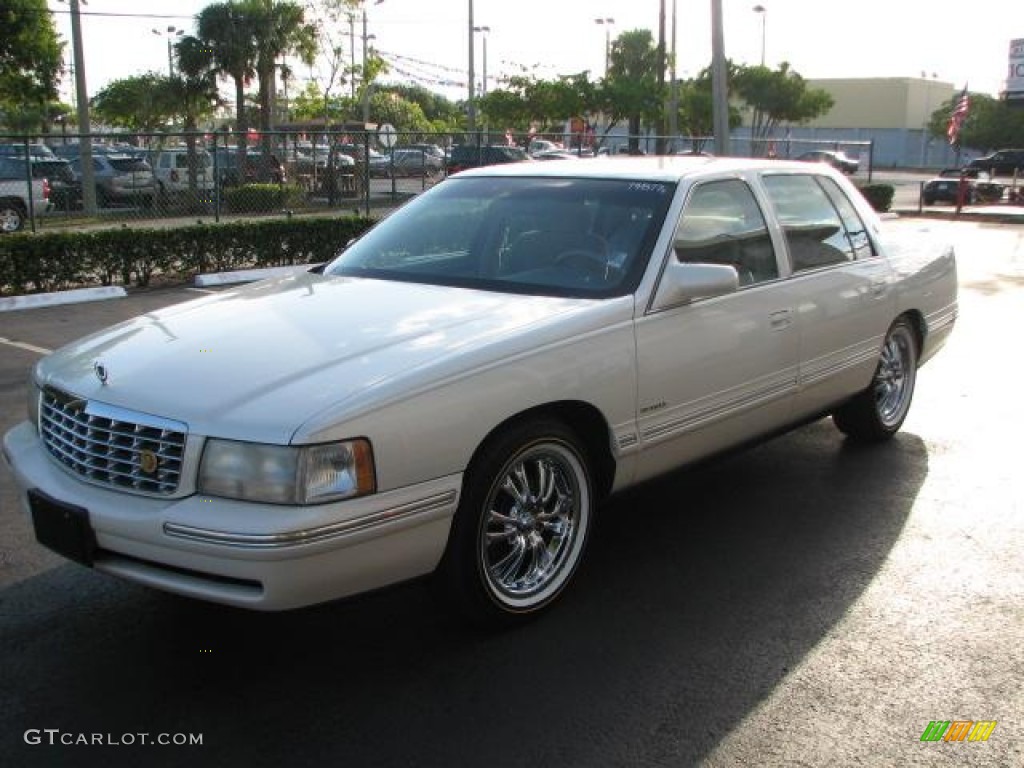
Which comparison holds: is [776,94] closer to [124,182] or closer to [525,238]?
[124,182]

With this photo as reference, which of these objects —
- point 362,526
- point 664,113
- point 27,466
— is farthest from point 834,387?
point 664,113

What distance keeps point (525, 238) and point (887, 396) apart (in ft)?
8.83

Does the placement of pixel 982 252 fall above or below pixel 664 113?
below

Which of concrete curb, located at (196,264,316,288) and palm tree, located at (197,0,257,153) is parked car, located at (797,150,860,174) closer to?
concrete curb, located at (196,264,316,288)

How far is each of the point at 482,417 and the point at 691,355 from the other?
1173 mm

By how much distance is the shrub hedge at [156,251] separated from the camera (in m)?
11.4

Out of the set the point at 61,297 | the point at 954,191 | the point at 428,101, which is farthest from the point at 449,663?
the point at 428,101

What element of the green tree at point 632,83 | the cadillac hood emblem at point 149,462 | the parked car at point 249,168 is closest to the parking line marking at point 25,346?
the cadillac hood emblem at point 149,462

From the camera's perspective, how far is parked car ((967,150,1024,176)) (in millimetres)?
47969

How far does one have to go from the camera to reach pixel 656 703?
331 centimetres

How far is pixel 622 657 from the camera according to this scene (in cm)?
360

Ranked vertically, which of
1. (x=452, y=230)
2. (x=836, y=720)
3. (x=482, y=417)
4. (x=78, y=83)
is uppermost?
(x=78, y=83)

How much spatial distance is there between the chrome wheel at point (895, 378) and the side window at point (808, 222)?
0.81m

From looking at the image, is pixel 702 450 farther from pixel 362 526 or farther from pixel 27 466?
pixel 27 466
